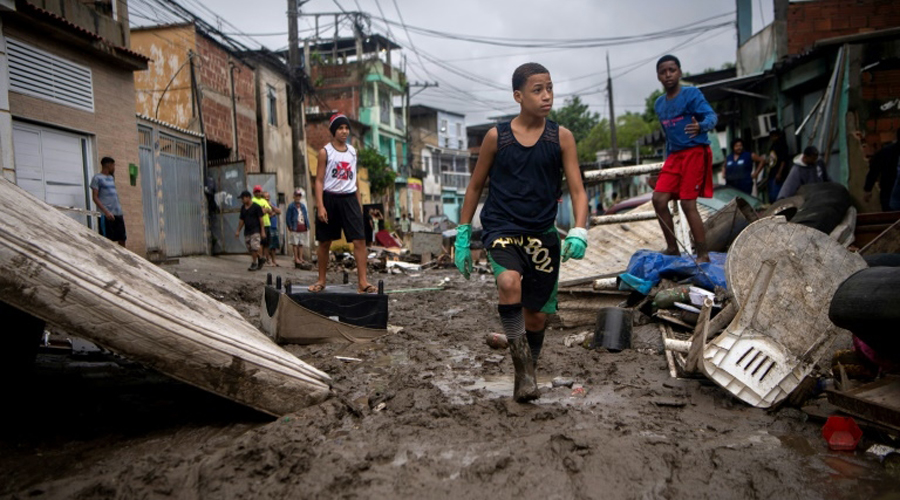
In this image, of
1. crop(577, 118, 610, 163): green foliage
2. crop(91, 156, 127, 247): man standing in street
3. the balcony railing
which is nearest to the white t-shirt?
crop(91, 156, 127, 247): man standing in street

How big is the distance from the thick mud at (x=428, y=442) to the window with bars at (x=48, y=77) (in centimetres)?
706

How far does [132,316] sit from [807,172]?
8681mm

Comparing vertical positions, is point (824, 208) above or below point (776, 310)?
above

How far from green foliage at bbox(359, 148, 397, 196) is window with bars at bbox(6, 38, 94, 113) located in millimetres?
23806

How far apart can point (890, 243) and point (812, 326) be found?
2879 millimetres

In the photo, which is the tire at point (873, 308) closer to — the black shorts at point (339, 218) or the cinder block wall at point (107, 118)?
the black shorts at point (339, 218)

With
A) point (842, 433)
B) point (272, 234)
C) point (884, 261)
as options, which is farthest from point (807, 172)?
point (272, 234)

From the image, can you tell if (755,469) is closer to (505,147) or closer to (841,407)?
(841,407)

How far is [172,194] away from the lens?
47.2 feet

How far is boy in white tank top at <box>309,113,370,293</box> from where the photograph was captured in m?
5.71

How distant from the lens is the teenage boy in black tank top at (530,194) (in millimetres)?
3176

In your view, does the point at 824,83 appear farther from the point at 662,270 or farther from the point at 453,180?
the point at 453,180

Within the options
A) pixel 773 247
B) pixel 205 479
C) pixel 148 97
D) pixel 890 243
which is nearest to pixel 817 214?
pixel 890 243

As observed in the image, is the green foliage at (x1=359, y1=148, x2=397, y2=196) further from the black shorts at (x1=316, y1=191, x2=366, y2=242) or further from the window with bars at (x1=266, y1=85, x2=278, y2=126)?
the black shorts at (x1=316, y1=191, x2=366, y2=242)
